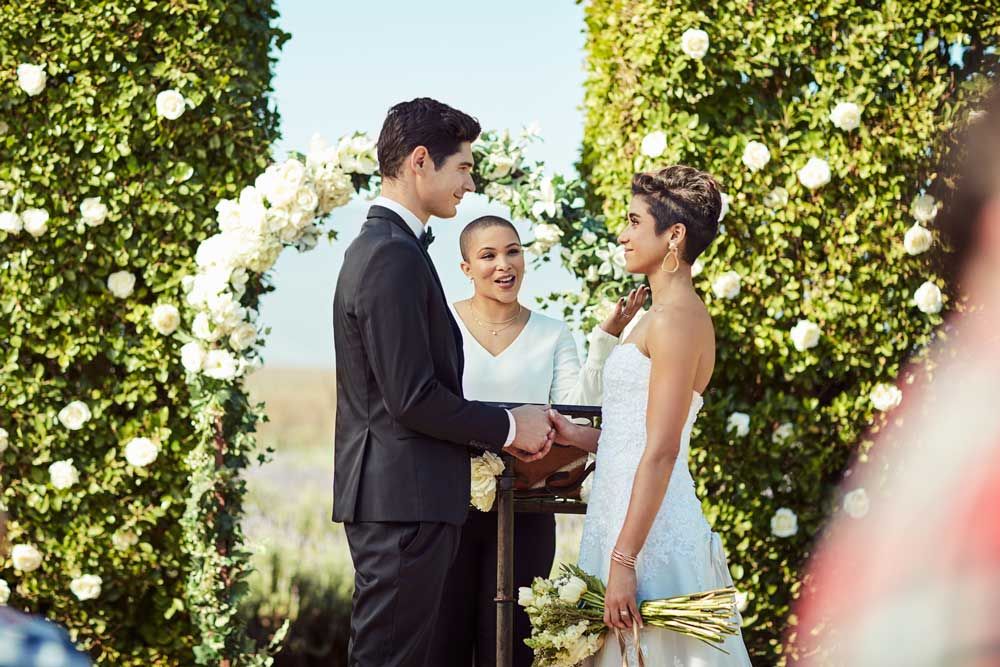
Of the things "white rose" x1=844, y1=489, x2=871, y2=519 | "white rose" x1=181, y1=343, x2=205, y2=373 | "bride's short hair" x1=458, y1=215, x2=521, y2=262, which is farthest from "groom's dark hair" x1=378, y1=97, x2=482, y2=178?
"white rose" x1=844, y1=489, x2=871, y2=519

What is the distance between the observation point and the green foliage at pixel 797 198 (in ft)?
16.3

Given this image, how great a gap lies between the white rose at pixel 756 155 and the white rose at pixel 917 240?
712 mm

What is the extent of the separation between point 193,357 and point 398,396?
7.13 feet

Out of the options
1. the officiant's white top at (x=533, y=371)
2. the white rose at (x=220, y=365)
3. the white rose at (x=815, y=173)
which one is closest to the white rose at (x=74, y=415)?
the white rose at (x=220, y=365)

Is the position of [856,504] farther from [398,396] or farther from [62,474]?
[62,474]

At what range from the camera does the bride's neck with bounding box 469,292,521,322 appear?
4301 millimetres

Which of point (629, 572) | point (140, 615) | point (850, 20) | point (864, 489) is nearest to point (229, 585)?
point (140, 615)

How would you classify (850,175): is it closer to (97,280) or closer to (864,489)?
(864,489)

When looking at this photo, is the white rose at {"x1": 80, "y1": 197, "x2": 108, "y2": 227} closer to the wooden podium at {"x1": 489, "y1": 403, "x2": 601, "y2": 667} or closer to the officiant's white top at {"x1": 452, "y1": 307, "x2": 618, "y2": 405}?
the officiant's white top at {"x1": 452, "y1": 307, "x2": 618, "y2": 405}

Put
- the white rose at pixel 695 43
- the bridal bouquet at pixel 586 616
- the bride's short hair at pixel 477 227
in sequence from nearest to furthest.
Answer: the bridal bouquet at pixel 586 616 → the bride's short hair at pixel 477 227 → the white rose at pixel 695 43

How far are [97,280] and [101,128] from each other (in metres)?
0.70

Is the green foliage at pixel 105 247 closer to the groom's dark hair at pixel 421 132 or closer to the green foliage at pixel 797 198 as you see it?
the green foliage at pixel 797 198

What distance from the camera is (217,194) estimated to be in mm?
5074

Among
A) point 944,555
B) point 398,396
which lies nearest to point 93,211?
point 398,396
